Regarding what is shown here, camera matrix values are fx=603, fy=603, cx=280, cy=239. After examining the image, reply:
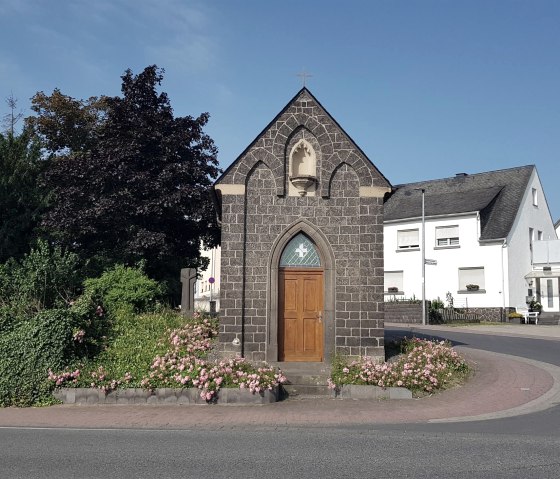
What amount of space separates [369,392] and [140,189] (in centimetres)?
1055

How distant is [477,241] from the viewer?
3684 cm

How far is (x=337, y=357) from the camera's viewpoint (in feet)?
44.3

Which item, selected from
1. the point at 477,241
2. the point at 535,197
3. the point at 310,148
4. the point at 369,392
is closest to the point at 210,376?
the point at 369,392

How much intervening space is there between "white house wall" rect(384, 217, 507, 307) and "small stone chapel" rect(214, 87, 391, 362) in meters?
23.9

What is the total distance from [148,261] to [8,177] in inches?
258

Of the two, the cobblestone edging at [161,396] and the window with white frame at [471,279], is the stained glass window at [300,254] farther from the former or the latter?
the window with white frame at [471,279]

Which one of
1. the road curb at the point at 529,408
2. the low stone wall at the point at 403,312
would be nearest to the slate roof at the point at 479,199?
the low stone wall at the point at 403,312

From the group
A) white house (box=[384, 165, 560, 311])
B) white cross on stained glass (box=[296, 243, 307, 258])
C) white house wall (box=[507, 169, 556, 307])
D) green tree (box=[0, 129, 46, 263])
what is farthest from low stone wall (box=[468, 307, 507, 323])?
green tree (box=[0, 129, 46, 263])

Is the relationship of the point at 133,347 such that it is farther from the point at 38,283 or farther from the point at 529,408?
the point at 529,408

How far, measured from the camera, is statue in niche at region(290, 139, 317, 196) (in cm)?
1448

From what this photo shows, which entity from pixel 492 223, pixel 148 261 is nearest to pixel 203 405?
pixel 148 261

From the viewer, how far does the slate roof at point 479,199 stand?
37.2 meters

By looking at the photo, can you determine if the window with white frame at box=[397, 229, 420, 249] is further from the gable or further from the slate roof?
the gable

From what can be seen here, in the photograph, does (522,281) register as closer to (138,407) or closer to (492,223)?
(492,223)
